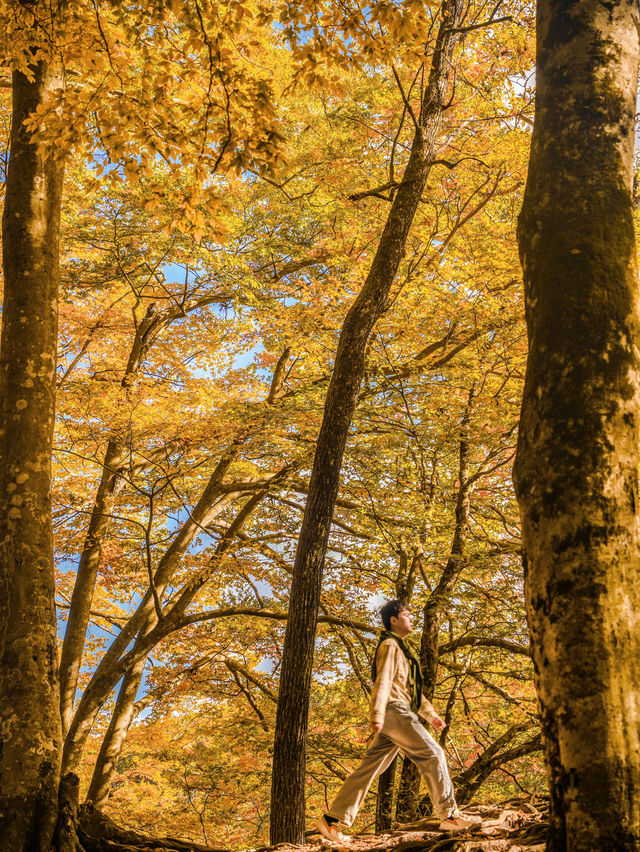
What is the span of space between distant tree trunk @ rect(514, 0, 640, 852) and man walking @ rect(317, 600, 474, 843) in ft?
6.97

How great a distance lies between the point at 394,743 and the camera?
14.0 ft

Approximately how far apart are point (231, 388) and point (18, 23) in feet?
27.4

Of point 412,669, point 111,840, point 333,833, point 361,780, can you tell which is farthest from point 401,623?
point 111,840

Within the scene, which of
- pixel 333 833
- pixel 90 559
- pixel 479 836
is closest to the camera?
pixel 479 836

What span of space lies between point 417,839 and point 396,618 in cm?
138


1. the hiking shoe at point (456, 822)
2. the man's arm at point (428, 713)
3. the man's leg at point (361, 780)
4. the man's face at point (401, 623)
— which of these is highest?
the man's face at point (401, 623)

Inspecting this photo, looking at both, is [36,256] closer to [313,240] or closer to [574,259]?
→ [574,259]

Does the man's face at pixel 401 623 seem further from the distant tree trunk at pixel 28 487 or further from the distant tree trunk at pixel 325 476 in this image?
the distant tree trunk at pixel 28 487

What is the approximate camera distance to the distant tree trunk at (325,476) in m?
4.42

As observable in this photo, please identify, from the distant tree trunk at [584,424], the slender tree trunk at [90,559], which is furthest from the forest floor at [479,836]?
the slender tree trunk at [90,559]

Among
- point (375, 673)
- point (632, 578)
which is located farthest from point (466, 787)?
point (632, 578)

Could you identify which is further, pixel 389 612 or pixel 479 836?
pixel 389 612

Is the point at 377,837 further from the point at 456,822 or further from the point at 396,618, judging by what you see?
the point at 396,618

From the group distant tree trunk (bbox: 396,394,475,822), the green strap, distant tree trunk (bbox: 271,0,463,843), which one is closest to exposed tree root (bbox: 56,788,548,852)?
distant tree trunk (bbox: 271,0,463,843)
